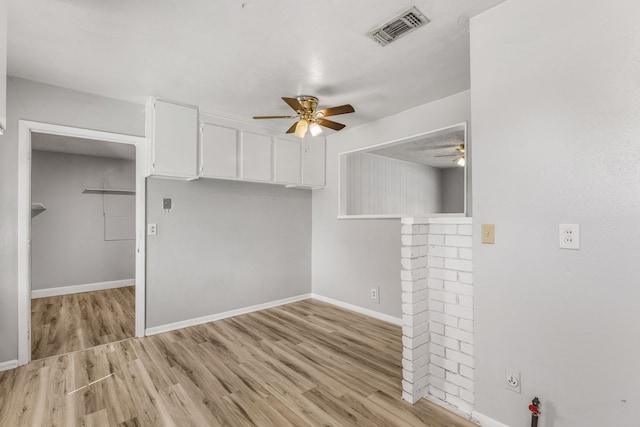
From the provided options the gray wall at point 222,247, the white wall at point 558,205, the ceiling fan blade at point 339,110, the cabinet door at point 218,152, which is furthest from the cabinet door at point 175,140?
the white wall at point 558,205

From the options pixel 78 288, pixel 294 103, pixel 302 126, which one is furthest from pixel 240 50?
pixel 78 288

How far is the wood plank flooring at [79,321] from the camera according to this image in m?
3.17

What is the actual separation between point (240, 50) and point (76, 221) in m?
4.90

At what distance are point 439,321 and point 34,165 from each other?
6.34 metres

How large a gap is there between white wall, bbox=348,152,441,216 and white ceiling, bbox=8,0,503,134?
117 cm

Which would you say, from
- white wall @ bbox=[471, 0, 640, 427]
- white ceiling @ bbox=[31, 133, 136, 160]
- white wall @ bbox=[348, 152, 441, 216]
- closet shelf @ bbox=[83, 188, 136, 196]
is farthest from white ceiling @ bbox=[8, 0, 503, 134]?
closet shelf @ bbox=[83, 188, 136, 196]

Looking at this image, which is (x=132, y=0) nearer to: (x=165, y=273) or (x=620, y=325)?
(x=165, y=273)

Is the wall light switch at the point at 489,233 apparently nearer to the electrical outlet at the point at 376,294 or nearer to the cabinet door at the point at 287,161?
the electrical outlet at the point at 376,294

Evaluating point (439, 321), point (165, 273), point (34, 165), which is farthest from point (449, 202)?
point (34, 165)

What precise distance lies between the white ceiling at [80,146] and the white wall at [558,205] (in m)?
4.74

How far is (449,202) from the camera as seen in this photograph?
13.0 feet

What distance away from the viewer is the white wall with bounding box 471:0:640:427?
1409 millimetres

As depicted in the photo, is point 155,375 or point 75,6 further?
point 155,375

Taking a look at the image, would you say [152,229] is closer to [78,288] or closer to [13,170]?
[13,170]
